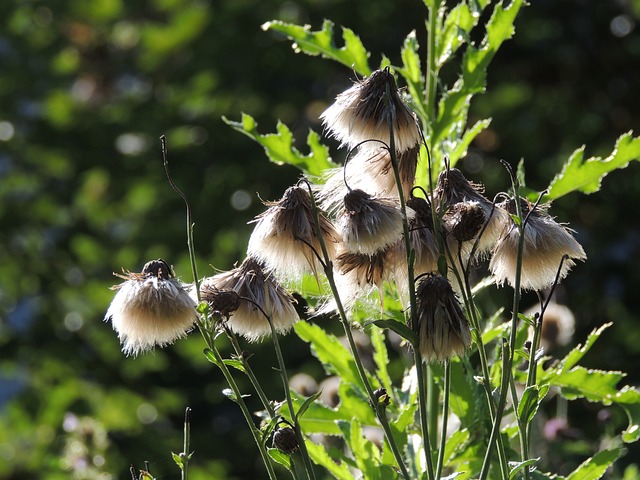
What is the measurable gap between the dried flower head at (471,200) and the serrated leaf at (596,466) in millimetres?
313

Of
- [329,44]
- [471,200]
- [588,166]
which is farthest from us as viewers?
[329,44]

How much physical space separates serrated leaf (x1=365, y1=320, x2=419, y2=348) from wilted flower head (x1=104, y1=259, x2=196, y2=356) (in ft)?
0.56

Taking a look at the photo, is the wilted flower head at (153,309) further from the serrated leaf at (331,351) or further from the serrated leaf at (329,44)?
the serrated leaf at (329,44)

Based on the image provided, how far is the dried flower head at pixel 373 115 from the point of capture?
90 cm

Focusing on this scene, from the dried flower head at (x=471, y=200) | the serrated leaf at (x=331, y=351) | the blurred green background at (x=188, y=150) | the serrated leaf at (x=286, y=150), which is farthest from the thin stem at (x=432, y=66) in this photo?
the blurred green background at (x=188, y=150)

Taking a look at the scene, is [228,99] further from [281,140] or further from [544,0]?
[281,140]

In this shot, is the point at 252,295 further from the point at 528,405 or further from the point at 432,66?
the point at 432,66

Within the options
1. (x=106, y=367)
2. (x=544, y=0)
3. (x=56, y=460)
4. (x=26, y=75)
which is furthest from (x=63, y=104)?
(x=56, y=460)

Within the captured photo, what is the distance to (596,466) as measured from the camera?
3.65 ft

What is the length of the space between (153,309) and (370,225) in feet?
0.67

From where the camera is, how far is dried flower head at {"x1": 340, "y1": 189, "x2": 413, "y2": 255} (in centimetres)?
84

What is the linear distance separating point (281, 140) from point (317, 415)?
0.38 m

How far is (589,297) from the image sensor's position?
12.7ft

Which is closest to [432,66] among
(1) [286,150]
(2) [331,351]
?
(1) [286,150]
